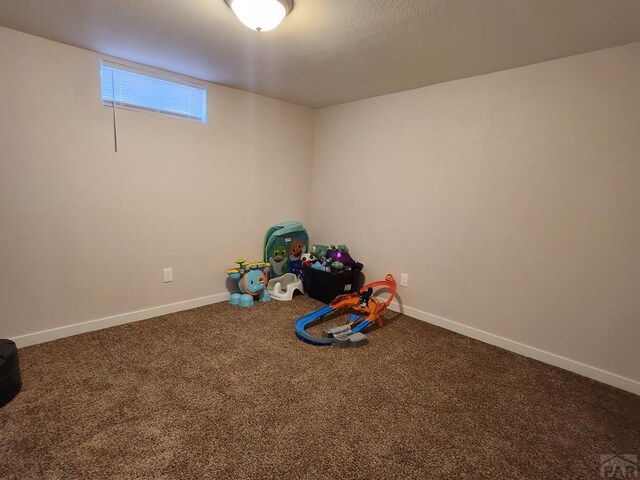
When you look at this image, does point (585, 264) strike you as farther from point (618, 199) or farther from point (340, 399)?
point (340, 399)

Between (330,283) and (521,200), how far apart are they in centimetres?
175

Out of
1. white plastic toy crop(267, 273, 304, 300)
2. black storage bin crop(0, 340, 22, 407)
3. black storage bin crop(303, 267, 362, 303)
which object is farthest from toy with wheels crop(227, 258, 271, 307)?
black storage bin crop(0, 340, 22, 407)

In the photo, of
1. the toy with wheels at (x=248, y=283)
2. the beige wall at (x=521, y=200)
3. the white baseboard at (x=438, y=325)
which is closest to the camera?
the beige wall at (x=521, y=200)

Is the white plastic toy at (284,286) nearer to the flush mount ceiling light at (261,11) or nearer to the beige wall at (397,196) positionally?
the beige wall at (397,196)

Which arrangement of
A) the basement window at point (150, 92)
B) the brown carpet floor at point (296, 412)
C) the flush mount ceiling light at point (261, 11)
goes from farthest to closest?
the basement window at point (150, 92) < the flush mount ceiling light at point (261, 11) < the brown carpet floor at point (296, 412)

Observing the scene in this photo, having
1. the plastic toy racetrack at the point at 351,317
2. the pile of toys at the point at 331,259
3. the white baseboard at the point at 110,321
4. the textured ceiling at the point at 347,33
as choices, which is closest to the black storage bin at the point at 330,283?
the pile of toys at the point at 331,259

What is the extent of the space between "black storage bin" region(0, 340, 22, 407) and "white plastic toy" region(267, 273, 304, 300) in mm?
1949

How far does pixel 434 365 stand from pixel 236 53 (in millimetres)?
2520

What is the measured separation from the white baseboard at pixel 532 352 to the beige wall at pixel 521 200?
4 cm

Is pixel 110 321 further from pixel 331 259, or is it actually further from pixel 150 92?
pixel 331 259

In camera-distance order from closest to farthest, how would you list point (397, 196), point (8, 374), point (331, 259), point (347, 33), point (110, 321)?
1. point (8, 374)
2. point (347, 33)
3. point (110, 321)
4. point (397, 196)
5. point (331, 259)

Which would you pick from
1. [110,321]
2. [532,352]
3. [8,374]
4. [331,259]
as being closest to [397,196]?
[331,259]

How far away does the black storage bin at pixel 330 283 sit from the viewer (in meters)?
3.11

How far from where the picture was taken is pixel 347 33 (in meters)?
1.79
